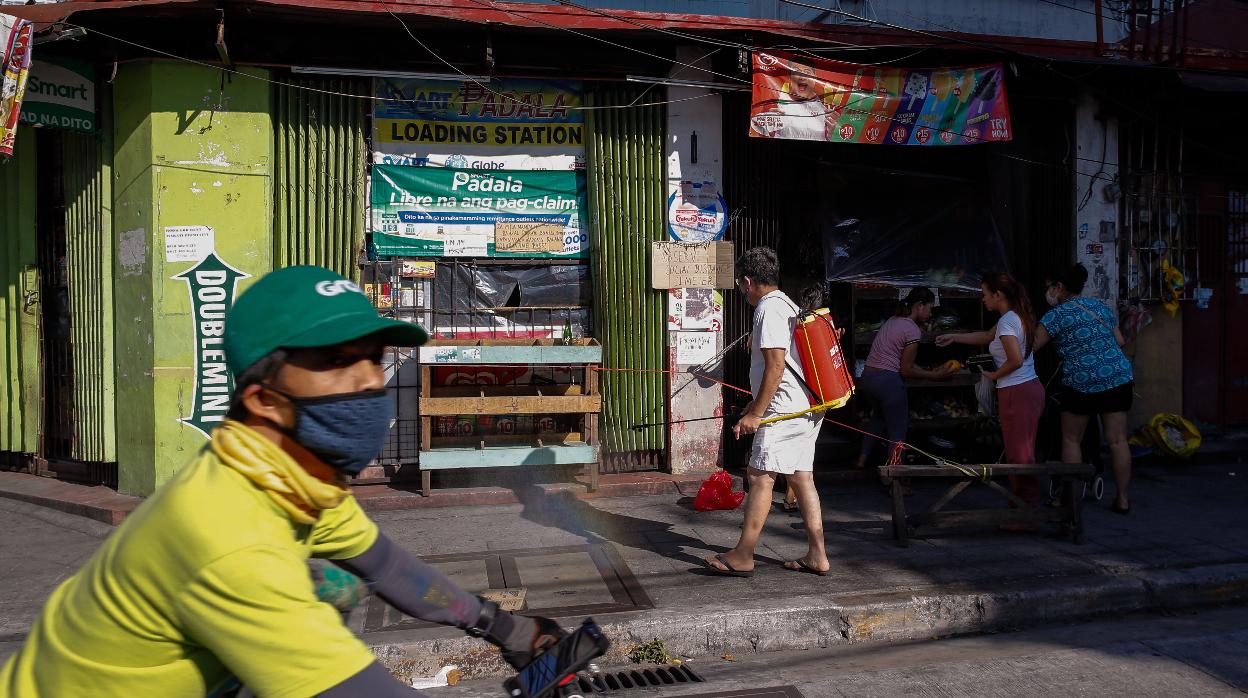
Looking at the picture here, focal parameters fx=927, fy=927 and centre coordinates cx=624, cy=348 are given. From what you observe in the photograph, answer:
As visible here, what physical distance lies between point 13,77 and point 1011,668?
757 centimetres

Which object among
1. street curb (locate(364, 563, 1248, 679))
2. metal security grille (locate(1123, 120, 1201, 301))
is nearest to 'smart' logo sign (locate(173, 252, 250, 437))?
street curb (locate(364, 563, 1248, 679))

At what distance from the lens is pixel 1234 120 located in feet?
32.9

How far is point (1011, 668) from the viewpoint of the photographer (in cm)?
445

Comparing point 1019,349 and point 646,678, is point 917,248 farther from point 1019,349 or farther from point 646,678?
point 646,678

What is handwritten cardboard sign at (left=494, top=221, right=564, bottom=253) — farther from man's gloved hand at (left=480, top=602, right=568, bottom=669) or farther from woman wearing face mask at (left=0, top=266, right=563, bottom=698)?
woman wearing face mask at (left=0, top=266, right=563, bottom=698)

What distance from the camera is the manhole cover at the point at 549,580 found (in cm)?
506

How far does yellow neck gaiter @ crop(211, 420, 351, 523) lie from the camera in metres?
1.56

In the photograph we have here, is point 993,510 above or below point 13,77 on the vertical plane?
below

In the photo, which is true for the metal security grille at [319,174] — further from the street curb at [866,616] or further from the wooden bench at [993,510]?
the wooden bench at [993,510]

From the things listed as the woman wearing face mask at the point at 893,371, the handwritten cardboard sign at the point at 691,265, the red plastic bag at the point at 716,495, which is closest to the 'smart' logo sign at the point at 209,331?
the handwritten cardboard sign at the point at 691,265

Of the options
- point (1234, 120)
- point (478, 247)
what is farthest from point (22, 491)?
point (1234, 120)

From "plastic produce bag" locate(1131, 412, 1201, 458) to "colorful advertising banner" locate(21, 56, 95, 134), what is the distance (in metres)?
10.1

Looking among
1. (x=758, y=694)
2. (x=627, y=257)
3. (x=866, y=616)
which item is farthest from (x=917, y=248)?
(x=758, y=694)

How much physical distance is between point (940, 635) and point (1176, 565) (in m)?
1.85
